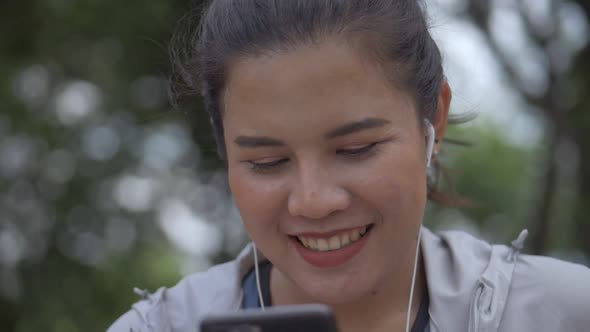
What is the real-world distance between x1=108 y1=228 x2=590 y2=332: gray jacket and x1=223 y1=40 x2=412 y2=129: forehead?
435 millimetres

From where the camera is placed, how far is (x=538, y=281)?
1731 mm

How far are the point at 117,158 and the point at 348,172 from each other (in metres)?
4.23

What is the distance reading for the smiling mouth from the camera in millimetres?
1598

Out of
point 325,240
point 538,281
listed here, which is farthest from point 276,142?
point 538,281

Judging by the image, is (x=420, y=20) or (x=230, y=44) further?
(x=420, y=20)

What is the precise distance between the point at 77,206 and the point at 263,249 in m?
4.24

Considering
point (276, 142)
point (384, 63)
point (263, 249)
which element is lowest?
point (263, 249)

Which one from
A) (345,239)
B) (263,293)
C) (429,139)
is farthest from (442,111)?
(263,293)

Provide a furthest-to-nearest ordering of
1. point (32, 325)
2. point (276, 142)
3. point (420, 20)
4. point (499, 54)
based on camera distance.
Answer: point (32, 325), point (499, 54), point (420, 20), point (276, 142)

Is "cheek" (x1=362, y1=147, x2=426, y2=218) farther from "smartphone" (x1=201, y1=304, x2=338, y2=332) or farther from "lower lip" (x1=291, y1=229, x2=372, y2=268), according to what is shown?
"smartphone" (x1=201, y1=304, x2=338, y2=332)

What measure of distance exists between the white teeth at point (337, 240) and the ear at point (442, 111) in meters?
0.34

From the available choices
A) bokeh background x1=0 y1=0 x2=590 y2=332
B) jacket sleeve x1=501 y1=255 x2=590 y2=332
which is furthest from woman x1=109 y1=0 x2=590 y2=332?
bokeh background x1=0 y1=0 x2=590 y2=332

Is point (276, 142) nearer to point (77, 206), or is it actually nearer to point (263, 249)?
point (263, 249)

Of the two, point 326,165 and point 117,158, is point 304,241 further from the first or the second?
point 117,158
